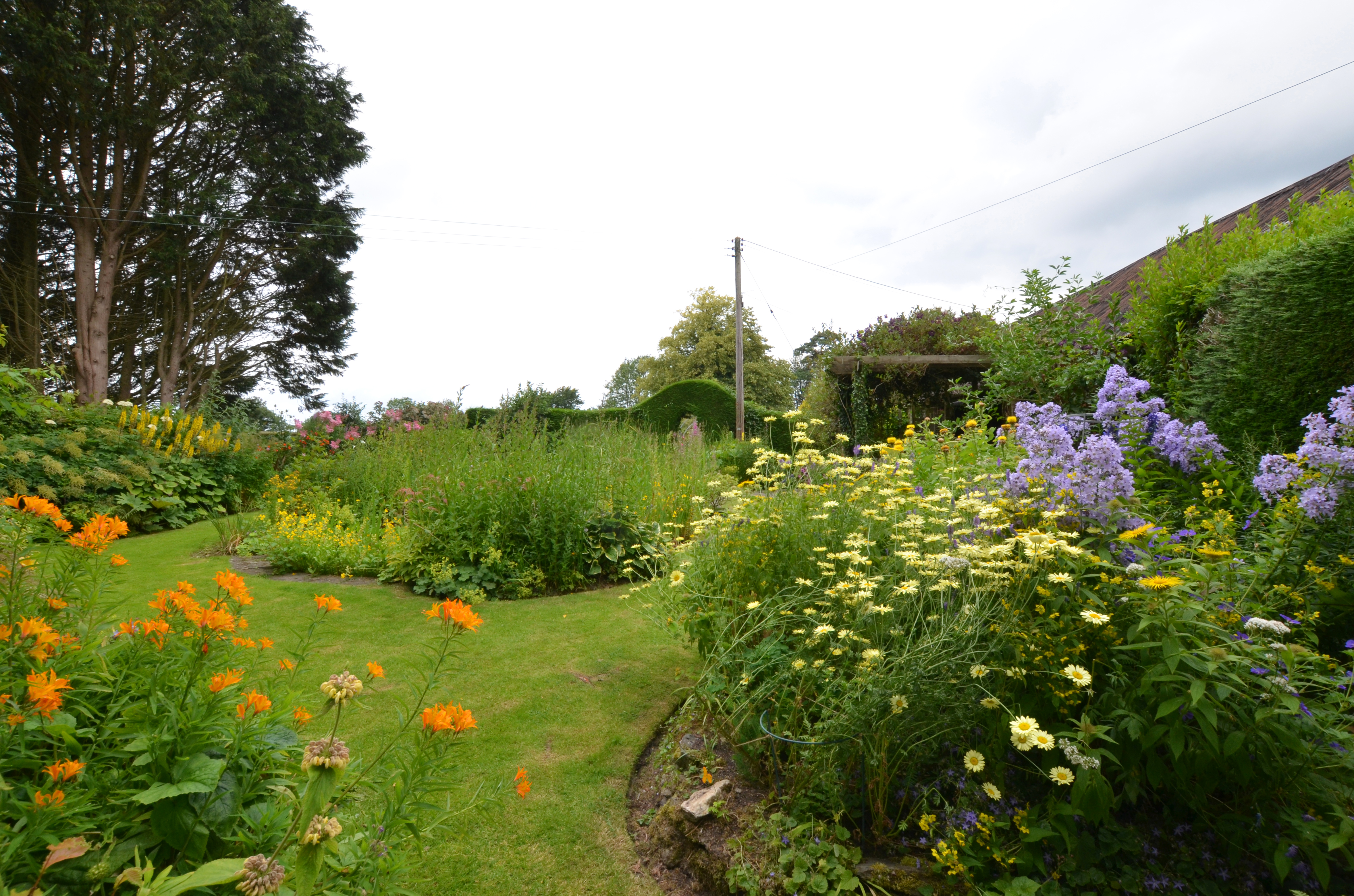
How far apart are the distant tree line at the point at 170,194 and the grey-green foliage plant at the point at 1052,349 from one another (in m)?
13.1

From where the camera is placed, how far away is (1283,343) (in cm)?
387

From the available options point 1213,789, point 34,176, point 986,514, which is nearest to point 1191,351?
point 986,514

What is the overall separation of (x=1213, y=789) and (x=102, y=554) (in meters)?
3.27

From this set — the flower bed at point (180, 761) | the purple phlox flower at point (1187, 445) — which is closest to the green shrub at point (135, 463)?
the flower bed at point (180, 761)

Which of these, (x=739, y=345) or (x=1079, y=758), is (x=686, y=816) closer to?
(x=1079, y=758)

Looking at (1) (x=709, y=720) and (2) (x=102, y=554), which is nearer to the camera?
(2) (x=102, y=554)

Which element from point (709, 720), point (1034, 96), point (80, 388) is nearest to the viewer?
point (709, 720)

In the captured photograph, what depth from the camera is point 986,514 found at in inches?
89.7

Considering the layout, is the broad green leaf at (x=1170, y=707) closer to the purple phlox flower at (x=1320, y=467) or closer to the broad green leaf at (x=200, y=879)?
the purple phlox flower at (x=1320, y=467)

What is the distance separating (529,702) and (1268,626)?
9.98 feet

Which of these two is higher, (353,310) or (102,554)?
(353,310)

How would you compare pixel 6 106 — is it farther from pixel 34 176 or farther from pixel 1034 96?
pixel 1034 96

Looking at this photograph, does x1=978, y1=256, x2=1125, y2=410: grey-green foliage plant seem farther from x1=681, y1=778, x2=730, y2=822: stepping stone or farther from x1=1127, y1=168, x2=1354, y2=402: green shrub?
x1=681, y1=778, x2=730, y2=822: stepping stone

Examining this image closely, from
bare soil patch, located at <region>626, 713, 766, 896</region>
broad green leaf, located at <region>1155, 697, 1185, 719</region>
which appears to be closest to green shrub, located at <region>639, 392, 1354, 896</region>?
broad green leaf, located at <region>1155, 697, 1185, 719</region>
